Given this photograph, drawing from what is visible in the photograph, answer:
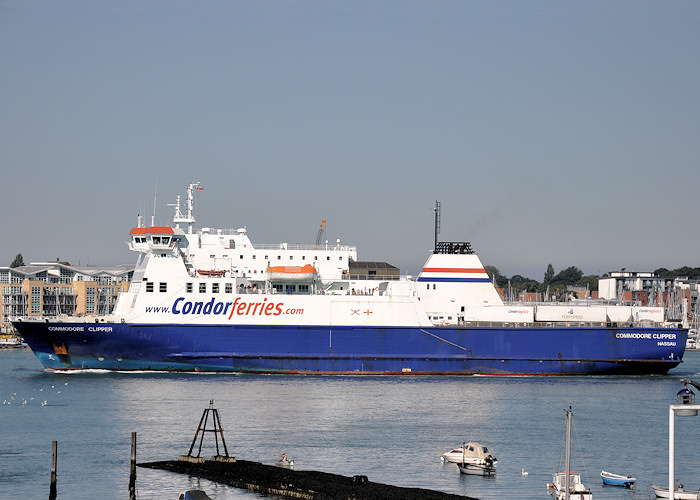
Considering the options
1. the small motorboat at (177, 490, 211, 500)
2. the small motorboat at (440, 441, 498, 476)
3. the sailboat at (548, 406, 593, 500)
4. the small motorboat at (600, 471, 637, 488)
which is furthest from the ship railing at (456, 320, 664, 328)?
the small motorboat at (177, 490, 211, 500)

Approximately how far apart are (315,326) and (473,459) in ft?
62.0

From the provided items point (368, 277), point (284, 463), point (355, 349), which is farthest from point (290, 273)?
point (284, 463)

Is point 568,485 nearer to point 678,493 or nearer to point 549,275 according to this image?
point 678,493

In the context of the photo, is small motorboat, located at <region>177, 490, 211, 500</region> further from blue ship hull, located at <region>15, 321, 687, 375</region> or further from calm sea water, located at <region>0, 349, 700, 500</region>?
blue ship hull, located at <region>15, 321, 687, 375</region>

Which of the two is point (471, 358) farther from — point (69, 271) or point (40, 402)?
point (69, 271)

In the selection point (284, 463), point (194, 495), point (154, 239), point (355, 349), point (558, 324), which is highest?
point (154, 239)

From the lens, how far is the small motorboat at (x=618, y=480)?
23797 mm

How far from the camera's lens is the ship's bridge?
44656 millimetres

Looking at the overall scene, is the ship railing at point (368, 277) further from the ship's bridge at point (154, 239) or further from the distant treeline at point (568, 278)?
the distant treeline at point (568, 278)

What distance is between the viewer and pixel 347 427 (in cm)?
3052

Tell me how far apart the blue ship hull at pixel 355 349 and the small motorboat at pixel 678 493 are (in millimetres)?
20823

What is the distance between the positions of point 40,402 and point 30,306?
192 feet

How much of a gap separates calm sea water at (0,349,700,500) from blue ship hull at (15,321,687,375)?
2.67 feet

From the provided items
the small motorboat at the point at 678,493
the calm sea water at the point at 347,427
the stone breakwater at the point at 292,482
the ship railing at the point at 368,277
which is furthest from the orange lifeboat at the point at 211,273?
the small motorboat at the point at 678,493
